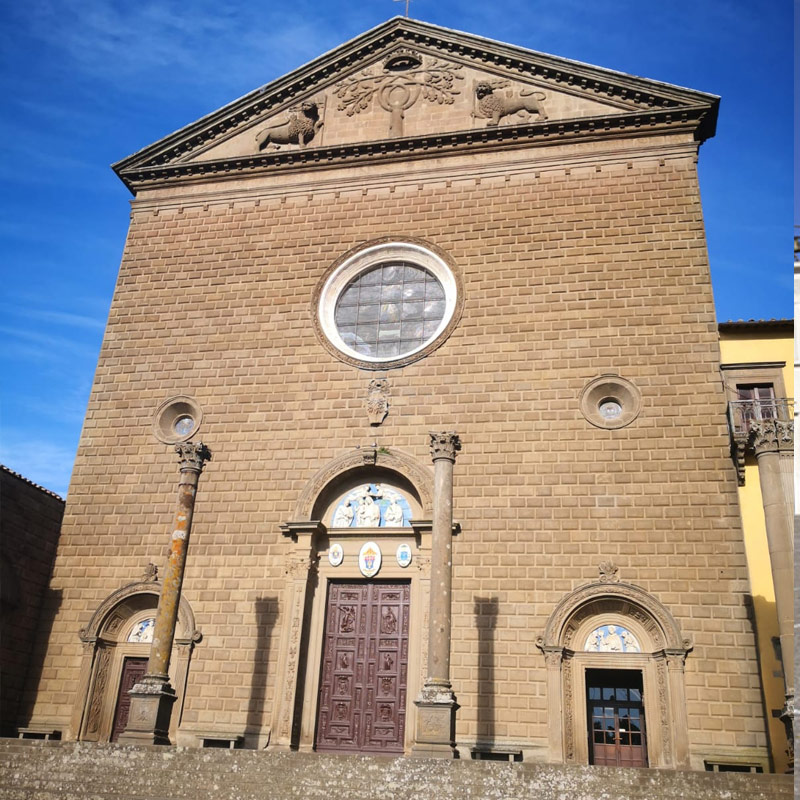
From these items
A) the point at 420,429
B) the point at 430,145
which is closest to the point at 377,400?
the point at 420,429

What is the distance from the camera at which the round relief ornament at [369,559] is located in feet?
51.2

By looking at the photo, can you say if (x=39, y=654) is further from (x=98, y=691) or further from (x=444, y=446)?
(x=444, y=446)

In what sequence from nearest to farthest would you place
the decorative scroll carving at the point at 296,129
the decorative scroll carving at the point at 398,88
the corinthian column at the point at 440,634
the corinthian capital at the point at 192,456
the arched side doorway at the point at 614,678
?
the corinthian column at the point at 440,634, the arched side doorway at the point at 614,678, the corinthian capital at the point at 192,456, the decorative scroll carving at the point at 398,88, the decorative scroll carving at the point at 296,129

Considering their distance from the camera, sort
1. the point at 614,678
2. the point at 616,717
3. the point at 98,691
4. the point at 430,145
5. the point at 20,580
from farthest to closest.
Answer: the point at 430,145 < the point at 20,580 < the point at 98,691 < the point at 614,678 < the point at 616,717

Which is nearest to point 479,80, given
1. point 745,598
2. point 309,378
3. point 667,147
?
point 667,147

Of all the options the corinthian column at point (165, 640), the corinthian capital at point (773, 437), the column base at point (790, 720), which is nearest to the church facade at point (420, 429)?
the corinthian column at point (165, 640)

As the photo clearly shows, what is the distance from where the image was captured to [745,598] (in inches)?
542

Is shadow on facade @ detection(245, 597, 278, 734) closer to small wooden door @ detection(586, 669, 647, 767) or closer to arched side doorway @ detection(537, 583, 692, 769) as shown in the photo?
arched side doorway @ detection(537, 583, 692, 769)

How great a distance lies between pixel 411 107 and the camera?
19422mm

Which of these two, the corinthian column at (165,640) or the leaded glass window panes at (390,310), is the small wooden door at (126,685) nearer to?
the corinthian column at (165,640)

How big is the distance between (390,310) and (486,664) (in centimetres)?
731

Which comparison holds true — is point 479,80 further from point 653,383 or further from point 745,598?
point 745,598

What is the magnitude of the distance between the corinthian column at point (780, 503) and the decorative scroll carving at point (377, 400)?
6431mm

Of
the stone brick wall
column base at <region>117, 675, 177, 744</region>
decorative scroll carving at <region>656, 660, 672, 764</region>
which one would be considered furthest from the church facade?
the stone brick wall
